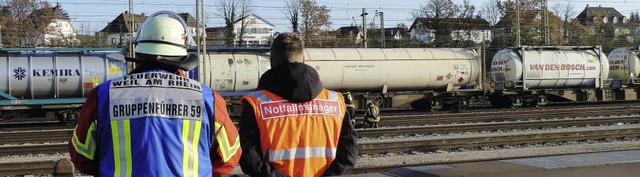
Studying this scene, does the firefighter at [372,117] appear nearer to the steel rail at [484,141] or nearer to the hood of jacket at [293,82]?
the steel rail at [484,141]

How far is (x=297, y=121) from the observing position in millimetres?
3371

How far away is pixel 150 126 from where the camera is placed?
8.07 ft

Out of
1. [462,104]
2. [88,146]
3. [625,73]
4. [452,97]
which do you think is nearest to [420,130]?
[452,97]

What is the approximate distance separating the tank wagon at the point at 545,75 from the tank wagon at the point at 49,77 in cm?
1673

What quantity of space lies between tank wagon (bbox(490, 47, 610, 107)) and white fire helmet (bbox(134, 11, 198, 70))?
26.1m

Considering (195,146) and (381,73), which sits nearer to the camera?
(195,146)

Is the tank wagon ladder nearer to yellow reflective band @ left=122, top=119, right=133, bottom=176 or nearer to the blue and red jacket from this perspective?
the blue and red jacket

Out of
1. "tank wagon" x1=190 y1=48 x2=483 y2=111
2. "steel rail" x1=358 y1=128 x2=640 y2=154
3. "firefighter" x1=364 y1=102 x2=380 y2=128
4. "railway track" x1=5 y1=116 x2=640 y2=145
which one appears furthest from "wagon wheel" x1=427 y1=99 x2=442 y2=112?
"steel rail" x1=358 y1=128 x2=640 y2=154

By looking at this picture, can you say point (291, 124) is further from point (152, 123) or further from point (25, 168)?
point (25, 168)

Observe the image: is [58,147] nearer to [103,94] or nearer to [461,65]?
[103,94]

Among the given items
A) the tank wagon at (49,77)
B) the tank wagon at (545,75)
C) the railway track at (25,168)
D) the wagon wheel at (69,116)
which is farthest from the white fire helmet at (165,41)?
the tank wagon at (545,75)

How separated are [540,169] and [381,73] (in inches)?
879

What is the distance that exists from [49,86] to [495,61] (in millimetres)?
19359

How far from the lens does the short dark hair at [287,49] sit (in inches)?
133
